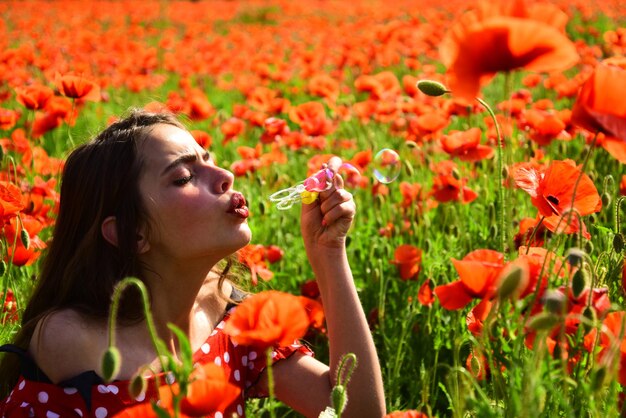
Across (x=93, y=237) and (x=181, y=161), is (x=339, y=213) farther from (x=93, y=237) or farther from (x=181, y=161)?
(x=93, y=237)

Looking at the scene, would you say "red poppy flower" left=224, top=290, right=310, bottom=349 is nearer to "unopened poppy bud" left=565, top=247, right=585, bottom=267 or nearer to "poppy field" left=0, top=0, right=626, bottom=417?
"poppy field" left=0, top=0, right=626, bottom=417

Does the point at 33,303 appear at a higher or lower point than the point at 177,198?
lower

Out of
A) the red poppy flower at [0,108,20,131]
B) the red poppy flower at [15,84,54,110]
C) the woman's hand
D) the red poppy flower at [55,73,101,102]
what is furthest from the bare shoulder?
the red poppy flower at [0,108,20,131]

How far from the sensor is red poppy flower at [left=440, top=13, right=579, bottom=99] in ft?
4.40

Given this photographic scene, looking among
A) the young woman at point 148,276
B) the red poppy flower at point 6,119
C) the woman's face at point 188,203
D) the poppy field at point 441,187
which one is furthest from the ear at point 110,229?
the red poppy flower at point 6,119

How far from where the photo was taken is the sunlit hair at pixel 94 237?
2.01 metres

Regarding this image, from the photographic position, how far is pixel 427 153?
12.8 feet

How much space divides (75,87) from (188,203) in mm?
1282

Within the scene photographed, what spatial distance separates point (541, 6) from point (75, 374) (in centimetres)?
125

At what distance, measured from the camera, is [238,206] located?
1.93 metres

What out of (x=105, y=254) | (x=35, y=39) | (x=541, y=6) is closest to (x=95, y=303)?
(x=105, y=254)

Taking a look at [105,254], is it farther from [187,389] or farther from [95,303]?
[187,389]

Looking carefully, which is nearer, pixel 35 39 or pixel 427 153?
pixel 427 153

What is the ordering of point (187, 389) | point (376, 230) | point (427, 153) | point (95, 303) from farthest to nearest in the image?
point (427, 153)
point (376, 230)
point (95, 303)
point (187, 389)
